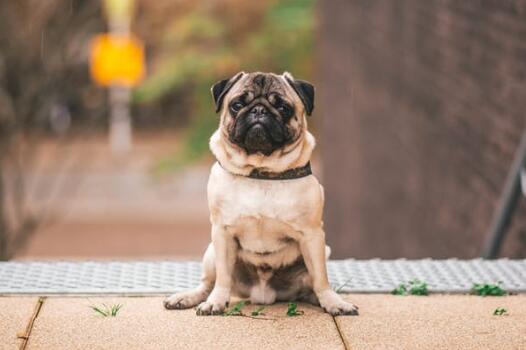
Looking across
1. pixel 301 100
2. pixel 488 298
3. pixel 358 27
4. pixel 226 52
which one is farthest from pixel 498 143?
pixel 226 52

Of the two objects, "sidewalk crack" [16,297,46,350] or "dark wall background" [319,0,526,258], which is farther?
"dark wall background" [319,0,526,258]

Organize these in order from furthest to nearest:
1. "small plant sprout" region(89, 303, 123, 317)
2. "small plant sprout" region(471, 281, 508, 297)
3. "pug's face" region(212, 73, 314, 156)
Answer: "small plant sprout" region(471, 281, 508, 297), "small plant sprout" region(89, 303, 123, 317), "pug's face" region(212, 73, 314, 156)

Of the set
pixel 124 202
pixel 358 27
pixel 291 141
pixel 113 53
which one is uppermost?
pixel 291 141

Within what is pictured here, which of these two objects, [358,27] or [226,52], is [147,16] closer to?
[226,52]

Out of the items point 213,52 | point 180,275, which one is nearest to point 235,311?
point 180,275

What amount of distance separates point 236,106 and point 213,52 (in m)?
12.1

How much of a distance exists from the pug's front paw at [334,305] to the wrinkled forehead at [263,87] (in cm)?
92

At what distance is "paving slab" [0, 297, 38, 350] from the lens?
13.9ft

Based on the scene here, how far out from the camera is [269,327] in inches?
176

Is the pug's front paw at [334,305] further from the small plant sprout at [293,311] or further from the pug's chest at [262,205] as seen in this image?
the pug's chest at [262,205]

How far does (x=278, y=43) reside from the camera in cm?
1650

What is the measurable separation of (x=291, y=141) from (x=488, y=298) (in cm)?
136

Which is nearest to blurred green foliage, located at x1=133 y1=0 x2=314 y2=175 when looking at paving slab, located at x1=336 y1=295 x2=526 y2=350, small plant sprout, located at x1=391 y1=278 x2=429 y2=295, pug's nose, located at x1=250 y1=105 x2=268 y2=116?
small plant sprout, located at x1=391 y1=278 x2=429 y2=295

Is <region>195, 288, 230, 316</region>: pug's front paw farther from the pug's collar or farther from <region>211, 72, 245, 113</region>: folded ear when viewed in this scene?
<region>211, 72, 245, 113</region>: folded ear
